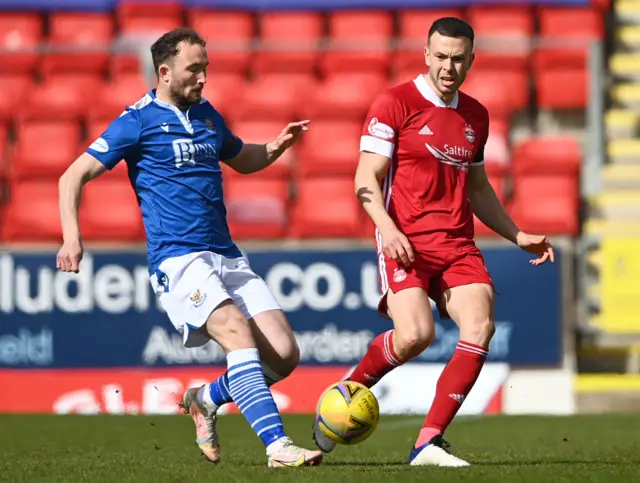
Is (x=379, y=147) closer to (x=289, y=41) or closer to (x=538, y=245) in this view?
(x=538, y=245)

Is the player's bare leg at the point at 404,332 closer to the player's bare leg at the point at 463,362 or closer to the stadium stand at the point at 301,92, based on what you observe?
the player's bare leg at the point at 463,362

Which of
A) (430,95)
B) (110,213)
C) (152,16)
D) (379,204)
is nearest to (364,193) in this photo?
(379,204)

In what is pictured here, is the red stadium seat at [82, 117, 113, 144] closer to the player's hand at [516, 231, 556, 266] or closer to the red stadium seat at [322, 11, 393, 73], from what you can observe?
the red stadium seat at [322, 11, 393, 73]

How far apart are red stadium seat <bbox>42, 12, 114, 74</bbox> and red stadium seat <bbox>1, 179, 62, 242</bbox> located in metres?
2.16

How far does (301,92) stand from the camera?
1345 centimetres

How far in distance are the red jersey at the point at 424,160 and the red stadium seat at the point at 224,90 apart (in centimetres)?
674

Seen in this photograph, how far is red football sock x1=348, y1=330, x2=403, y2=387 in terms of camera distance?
6.38 metres

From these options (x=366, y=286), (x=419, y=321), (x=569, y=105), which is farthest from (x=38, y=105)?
(x=419, y=321)

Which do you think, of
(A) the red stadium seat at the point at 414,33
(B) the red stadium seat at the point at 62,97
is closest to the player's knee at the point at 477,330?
(A) the red stadium seat at the point at 414,33

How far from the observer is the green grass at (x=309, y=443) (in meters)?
5.56

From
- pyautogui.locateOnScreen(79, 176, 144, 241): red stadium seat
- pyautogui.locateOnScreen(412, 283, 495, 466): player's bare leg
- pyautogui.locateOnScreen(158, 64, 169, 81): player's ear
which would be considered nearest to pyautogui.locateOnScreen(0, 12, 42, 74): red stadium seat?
pyautogui.locateOnScreen(79, 176, 144, 241): red stadium seat

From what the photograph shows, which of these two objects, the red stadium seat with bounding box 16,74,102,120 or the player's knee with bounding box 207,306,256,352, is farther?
the red stadium seat with bounding box 16,74,102,120

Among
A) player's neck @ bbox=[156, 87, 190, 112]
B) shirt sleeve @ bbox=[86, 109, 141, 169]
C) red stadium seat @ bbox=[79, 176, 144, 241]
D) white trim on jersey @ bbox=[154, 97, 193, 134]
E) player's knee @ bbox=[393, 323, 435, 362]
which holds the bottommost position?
player's knee @ bbox=[393, 323, 435, 362]

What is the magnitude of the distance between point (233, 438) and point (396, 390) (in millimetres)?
2585
